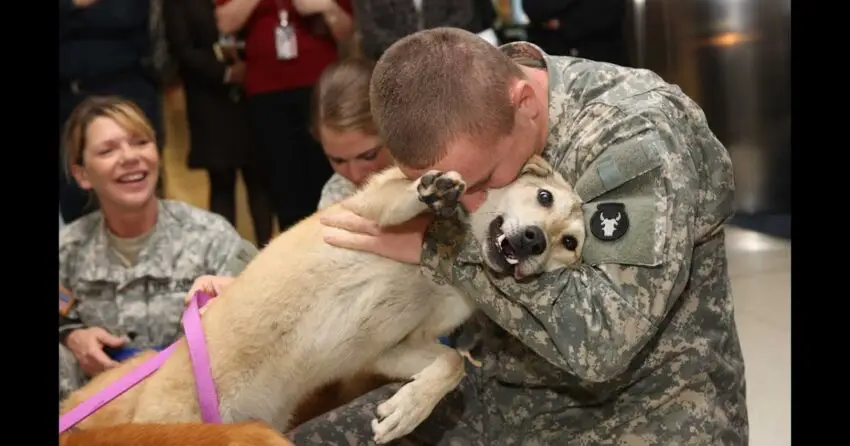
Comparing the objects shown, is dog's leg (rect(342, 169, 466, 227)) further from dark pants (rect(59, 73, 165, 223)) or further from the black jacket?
the black jacket

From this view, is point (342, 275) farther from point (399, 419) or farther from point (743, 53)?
point (743, 53)

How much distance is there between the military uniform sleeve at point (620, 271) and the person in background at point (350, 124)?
2.72 ft

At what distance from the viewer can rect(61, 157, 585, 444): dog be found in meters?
1.69

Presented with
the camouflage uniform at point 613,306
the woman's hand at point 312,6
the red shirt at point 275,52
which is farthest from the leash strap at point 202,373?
the woman's hand at point 312,6

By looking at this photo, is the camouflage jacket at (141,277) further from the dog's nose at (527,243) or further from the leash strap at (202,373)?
the dog's nose at (527,243)

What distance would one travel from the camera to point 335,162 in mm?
2391

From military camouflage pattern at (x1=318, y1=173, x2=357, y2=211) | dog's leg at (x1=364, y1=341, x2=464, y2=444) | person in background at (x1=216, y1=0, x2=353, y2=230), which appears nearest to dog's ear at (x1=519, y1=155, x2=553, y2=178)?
dog's leg at (x1=364, y1=341, x2=464, y2=444)

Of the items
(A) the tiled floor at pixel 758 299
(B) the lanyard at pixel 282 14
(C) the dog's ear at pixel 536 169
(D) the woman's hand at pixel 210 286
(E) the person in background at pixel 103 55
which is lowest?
(A) the tiled floor at pixel 758 299

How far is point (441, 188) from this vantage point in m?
1.36

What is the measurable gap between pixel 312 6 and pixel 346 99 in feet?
3.50

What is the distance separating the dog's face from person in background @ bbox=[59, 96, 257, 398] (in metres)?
1.14

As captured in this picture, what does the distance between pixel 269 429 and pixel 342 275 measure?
0.38 metres

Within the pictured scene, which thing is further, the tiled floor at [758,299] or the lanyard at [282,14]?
the lanyard at [282,14]

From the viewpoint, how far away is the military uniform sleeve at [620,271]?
4.45 feet
